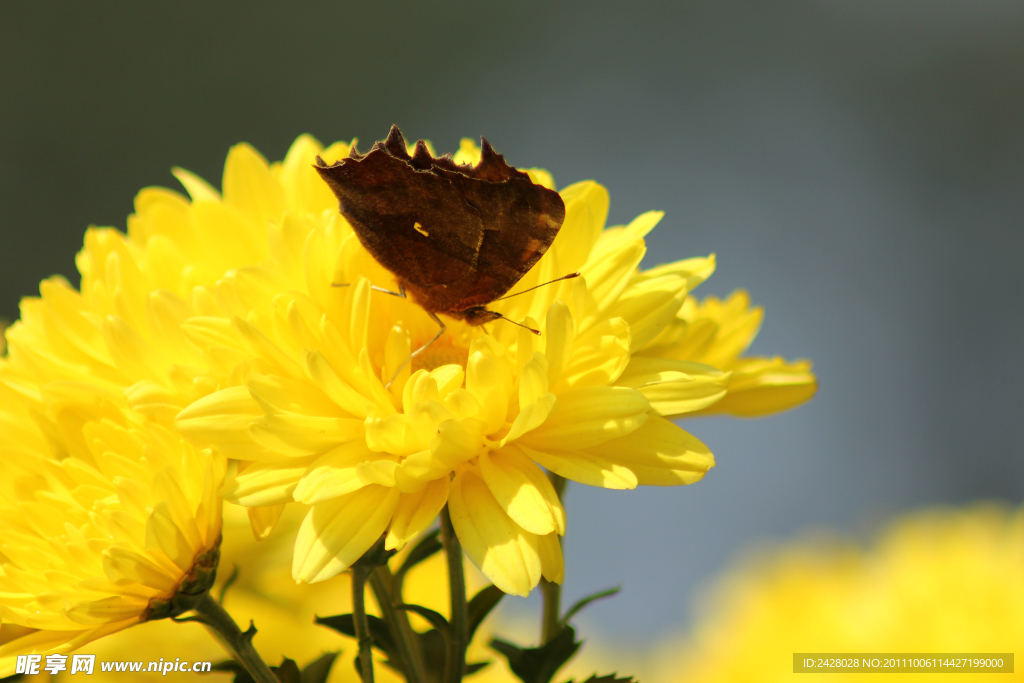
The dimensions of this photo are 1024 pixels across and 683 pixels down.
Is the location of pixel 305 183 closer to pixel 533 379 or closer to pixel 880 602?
pixel 533 379

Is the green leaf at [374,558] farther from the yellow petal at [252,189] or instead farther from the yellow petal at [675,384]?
the yellow petal at [252,189]

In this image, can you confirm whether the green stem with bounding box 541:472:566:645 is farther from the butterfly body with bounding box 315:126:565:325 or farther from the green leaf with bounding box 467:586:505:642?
the butterfly body with bounding box 315:126:565:325

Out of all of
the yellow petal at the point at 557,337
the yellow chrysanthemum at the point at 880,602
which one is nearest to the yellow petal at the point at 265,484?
the yellow petal at the point at 557,337

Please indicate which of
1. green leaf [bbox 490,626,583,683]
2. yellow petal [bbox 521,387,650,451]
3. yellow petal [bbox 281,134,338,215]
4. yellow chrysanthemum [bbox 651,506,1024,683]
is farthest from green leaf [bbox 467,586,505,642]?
yellow chrysanthemum [bbox 651,506,1024,683]

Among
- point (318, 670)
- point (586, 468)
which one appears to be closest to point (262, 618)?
point (318, 670)

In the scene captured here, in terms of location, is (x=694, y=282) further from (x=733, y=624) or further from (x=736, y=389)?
(x=733, y=624)

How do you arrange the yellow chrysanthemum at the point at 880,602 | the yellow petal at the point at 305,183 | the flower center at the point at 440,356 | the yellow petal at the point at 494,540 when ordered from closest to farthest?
the yellow petal at the point at 494,540 < the yellow petal at the point at 305,183 < the flower center at the point at 440,356 < the yellow chrysanthemum at the point at 880,602
